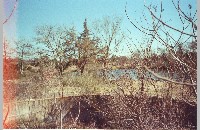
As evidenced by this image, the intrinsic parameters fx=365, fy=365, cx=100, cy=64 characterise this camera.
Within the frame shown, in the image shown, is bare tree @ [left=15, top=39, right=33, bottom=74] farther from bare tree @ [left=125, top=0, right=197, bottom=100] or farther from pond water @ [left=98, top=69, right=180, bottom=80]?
bare tree @ [left=125, top=0, right=197, bottom=100]

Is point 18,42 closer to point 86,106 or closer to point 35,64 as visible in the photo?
point 35,64

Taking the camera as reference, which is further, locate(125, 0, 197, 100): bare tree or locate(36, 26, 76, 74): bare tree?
locate(36, 26, 76, 74): bare tree

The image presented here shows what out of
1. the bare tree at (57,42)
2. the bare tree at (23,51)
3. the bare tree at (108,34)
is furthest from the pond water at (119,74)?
the bare tree at (23,51)

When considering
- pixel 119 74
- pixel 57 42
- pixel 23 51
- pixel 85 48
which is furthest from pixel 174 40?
pixel 23 51

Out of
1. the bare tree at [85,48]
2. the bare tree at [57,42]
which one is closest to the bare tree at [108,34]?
the bare tree at [85,48]

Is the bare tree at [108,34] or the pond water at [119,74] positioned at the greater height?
the bare tree at [108,34]

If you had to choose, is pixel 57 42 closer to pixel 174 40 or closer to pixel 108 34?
pixel 108 34

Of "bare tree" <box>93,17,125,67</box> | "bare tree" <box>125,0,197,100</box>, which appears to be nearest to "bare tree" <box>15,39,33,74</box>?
"bare tree" <box>93,17,125,67</box>

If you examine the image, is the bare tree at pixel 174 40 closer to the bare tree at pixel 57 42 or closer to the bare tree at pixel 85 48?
the bare tree at pixel 85 48

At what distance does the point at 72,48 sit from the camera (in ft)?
12.3

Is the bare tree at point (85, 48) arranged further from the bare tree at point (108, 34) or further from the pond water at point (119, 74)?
the pond water at point (119, 74)

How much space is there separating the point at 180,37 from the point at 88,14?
0.94m

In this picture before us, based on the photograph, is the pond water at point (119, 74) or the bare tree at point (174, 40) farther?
the pond water at point (119, 74)

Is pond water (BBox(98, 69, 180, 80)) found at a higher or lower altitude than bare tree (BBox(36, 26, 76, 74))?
lower
